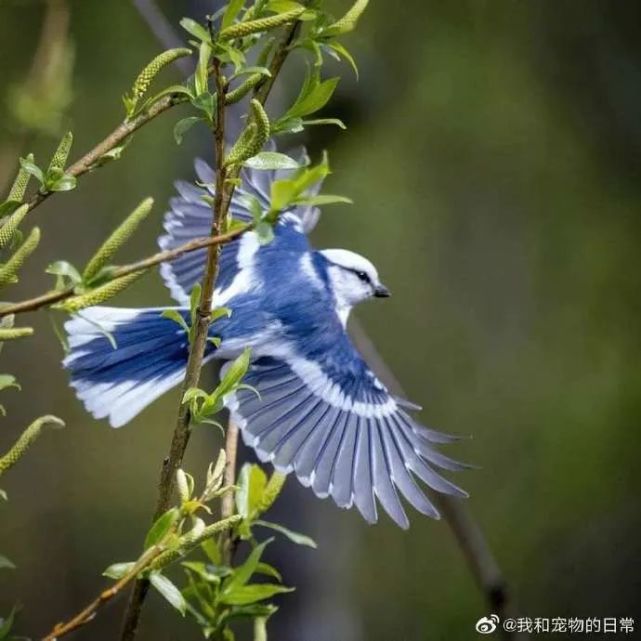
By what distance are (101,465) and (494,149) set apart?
1.71 metres

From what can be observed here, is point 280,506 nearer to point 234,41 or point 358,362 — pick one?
point 358,362

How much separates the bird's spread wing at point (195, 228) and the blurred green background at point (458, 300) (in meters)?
0.95

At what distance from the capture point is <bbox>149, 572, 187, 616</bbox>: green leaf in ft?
2.38

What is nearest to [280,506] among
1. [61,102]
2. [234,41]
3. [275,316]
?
[275,316]

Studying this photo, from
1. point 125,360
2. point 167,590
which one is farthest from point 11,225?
point 125,360

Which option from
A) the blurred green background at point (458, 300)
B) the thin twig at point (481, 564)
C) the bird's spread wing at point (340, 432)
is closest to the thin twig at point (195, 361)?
the thin twig at point (481, 564)

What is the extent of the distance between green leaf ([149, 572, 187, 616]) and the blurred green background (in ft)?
7.20

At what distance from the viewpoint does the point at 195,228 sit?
1.98m

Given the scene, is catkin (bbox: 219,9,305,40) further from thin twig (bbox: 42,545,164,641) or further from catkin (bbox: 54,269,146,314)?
thin twig (bbox: 42,545,164,641)

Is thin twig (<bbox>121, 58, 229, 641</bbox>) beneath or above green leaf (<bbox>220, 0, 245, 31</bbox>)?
beneath

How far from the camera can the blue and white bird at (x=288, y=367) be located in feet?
5.08

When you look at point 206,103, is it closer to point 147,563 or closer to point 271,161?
point 271,161

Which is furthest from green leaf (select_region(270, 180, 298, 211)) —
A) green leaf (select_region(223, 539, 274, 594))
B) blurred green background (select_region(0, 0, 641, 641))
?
blurred green background (select_region(0, 0, 641, 641))

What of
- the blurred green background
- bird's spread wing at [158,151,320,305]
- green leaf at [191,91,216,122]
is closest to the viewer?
green leaf at [191,91,216,122]
